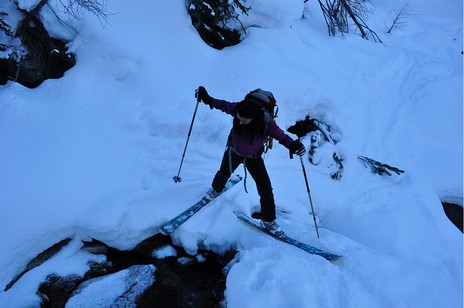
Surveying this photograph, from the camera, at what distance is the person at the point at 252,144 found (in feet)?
11.8

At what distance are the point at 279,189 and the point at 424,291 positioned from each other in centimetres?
275

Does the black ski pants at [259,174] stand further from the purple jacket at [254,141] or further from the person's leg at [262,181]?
the purple jacket at [254,141]

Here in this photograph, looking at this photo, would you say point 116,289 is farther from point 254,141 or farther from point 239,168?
point 239,168

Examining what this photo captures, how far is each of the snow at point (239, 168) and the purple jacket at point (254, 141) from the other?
118 cm

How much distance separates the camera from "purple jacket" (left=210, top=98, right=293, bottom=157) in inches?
149

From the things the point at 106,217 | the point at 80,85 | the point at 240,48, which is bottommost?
the point at 106,217

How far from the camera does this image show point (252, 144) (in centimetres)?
394

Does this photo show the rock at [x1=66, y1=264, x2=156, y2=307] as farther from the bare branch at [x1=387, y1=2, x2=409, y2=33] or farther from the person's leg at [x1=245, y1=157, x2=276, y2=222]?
the bare branch at [x1=387, y1=2, x2=409, y2=33]

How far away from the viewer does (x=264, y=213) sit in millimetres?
4395

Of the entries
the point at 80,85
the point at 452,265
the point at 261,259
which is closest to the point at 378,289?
the point at 261,259

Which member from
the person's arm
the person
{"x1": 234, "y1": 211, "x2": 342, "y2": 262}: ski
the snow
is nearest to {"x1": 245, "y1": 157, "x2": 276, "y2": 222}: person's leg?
the person

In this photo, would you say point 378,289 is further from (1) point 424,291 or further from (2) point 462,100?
(2) point 462,100

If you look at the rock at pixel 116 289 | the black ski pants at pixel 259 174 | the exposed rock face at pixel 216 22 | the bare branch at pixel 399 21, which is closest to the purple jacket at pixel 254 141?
the black ski pants at pixel 259 174

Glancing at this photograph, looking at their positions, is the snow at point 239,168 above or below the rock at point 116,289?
Result: above
